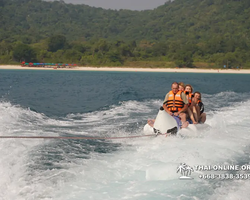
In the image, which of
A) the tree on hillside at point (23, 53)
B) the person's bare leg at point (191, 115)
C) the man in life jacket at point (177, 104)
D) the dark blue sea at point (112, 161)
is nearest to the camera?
the dark blue sea at point (112, 161)

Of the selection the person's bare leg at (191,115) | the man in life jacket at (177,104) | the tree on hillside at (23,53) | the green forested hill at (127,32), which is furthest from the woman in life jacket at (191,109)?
the tree on hillside at (23,53)

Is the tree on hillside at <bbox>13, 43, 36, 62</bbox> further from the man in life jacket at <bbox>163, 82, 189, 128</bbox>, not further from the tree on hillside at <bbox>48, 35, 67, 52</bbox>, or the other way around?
the man in life jacket at <bbox>163, 82, 189, 128</bbox>

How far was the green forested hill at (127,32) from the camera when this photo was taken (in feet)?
200

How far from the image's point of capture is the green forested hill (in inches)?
2403

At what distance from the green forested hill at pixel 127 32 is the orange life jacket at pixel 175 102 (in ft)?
167

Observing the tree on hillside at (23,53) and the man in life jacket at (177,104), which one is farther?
the tree on hillside at (23,53)

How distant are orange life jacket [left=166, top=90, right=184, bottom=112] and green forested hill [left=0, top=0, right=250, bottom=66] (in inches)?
2000

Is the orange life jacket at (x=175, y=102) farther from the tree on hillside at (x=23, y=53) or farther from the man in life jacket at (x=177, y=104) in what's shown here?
the tree on hillside at (x=23, y=53)

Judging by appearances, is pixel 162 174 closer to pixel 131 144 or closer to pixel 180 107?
pixel 131 144

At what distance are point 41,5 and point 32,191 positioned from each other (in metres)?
163

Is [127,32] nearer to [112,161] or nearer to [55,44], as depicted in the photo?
[55,44]

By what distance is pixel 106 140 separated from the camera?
243 inches

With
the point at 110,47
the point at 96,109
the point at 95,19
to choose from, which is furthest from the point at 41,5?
the point at 96,109

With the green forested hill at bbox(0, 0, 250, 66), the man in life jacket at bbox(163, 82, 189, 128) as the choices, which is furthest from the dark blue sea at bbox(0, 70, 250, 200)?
the green forested hill at bbox(0, 0, 250, 66)
